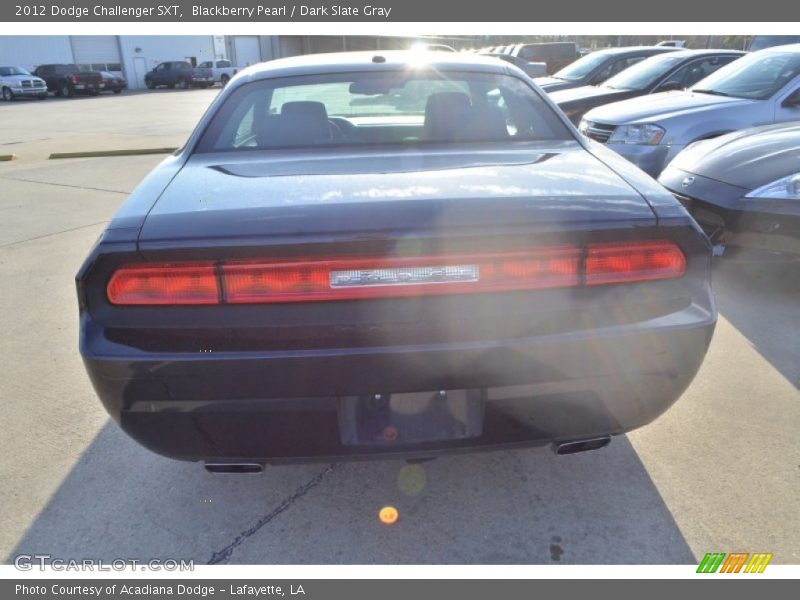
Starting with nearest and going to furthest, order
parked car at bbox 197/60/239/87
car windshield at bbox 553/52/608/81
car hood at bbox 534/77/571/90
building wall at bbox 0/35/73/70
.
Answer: car hood at bbox 534/77/571/90 < car windshield at bbox 553/52/608/81 < building wall at bbox 0/35/73/70 < parked car at bbox 197/60/239/87

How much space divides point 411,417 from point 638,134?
546cm

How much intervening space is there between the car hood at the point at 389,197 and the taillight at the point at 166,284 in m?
0.09

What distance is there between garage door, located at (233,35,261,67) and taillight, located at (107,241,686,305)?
150 feet

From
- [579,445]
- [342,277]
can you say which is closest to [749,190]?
[579,445]

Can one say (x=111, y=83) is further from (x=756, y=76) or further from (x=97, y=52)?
(x=756, y=76)

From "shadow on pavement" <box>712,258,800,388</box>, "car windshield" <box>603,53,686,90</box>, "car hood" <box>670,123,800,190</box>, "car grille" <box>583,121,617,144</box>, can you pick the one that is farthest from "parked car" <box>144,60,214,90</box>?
"shadow on pavement" <box>712,258,800,388</box>

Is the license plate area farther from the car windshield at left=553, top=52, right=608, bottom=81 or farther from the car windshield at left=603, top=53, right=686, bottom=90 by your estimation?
the car windshield at left=553, top=52, right=608, bottom=81

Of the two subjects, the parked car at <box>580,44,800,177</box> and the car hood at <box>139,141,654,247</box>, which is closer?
the car hood at <box>139,141,654,247</box>

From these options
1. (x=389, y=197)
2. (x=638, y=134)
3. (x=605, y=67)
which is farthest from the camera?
(x=605, y=67)

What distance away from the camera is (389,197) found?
5.98ft

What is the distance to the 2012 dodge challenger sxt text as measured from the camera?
67.6 inches

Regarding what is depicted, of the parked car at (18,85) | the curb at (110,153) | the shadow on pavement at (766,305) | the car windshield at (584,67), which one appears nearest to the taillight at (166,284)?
the shadow on pavement at (766,305)

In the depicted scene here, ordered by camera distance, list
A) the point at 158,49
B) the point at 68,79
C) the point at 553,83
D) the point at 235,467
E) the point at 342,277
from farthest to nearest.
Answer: the point at 158,49 < the point at 68,79 < the point at 553,83 < the point at 235,467 < the point at 342,277

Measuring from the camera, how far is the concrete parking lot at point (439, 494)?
208cm
